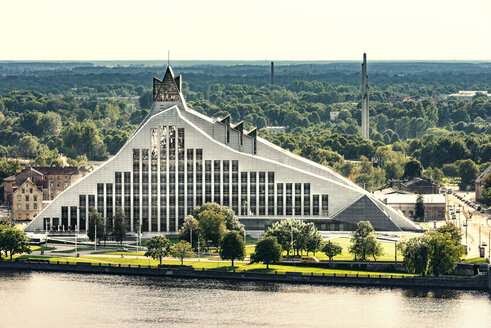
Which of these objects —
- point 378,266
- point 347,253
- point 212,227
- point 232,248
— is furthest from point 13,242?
point 378,266

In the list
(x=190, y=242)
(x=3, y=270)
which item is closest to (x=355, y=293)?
(x=190, y=242)

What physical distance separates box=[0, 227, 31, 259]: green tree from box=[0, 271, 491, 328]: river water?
12.5 meters

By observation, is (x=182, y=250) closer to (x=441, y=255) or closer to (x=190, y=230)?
(x=190, y=230)

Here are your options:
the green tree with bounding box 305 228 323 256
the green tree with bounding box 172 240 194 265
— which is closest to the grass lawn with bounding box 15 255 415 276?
the green tree with bounding box 172 240 194 265

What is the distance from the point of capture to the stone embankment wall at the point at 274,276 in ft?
555

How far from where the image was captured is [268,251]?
583 feet

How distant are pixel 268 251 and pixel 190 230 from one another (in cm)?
1861

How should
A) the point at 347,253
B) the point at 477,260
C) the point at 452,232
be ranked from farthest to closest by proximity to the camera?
the point at 347,253 < the point at 452,232 < the point at 477,260

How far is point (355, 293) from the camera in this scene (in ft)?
543

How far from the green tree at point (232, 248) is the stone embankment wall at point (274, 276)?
15.2 feet

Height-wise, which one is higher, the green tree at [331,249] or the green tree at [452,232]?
the green tree at [452,232]

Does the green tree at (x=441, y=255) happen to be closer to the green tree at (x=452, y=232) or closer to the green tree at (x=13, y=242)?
the green tree at (x=452, y=232)

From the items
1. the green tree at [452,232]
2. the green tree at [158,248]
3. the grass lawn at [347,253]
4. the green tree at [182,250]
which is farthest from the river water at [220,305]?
the green tree at [452,232]

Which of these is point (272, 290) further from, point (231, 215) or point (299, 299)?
point (231, 215)
